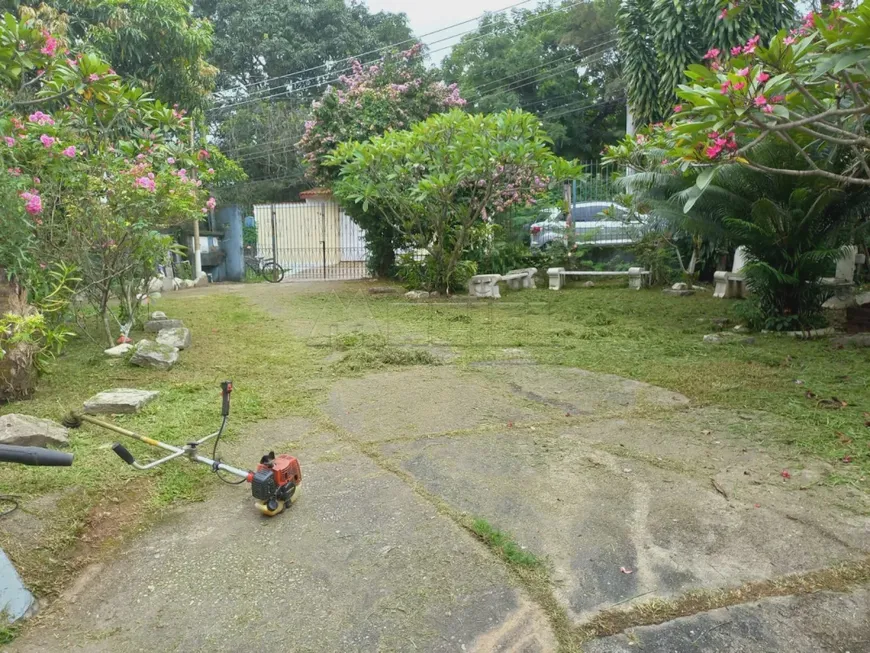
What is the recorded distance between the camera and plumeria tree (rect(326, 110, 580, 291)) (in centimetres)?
873

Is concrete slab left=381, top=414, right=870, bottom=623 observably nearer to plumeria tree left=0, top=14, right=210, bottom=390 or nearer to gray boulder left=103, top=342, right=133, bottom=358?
gray boulder left=103, top=342, right=133, bottom=358

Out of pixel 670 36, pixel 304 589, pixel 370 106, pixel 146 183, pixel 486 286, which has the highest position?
pixel 670 36

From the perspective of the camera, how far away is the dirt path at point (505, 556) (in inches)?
74.6

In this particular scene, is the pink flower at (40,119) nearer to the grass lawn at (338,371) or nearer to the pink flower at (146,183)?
the pink flower at (146,183)

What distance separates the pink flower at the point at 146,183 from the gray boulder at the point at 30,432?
276 cm

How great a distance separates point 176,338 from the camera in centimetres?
579

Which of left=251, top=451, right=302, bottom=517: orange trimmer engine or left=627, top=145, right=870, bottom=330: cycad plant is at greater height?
left=627, top=145, right=870, bottom=330: cycad plant

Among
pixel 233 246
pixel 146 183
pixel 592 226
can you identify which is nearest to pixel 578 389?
pixel 146 183

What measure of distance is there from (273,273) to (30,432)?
41.2 ft

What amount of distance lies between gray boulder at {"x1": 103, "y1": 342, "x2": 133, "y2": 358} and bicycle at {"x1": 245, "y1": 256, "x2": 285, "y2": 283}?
980 centimetres

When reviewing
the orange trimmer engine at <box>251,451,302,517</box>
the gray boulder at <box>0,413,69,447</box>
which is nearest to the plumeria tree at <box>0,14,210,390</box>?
the gray boulder at <box>0,413,69,447</box>

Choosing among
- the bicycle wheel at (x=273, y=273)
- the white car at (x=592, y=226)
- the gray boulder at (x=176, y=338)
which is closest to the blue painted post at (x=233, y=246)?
the bicycle wheel at (x=273, y=273)

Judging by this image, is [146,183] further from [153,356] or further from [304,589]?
[304,589]

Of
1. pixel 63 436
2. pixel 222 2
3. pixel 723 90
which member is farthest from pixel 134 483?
pixel 222 2
